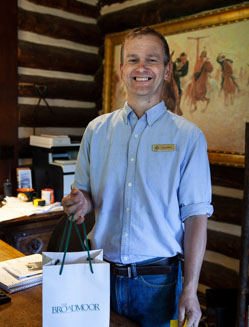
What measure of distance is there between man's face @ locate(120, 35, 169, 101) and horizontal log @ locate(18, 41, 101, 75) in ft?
6.95

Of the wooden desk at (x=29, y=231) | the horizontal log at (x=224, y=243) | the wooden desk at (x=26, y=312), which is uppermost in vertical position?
the wooden desk at (x=26, y=312)

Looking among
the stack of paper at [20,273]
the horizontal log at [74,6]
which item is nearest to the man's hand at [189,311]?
the stack of paper at [20,273]

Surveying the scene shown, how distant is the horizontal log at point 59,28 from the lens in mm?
3334

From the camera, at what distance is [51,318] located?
1.08 meters

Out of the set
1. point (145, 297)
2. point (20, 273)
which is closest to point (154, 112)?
point (145, 297)

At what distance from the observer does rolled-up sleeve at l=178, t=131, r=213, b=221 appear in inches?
55.4

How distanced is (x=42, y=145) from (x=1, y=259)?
1.56 m

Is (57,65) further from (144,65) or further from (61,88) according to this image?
(144,65)

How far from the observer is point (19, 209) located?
2912 millimetres

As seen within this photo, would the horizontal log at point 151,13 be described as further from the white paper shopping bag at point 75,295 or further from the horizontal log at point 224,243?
the white paper shopping bag at point 75,295

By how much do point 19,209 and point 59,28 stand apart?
185cm

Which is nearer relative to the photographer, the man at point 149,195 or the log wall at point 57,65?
the man at point 149,195

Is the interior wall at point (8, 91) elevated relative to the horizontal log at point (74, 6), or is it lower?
lower

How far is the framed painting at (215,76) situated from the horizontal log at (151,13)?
0.29 ft
